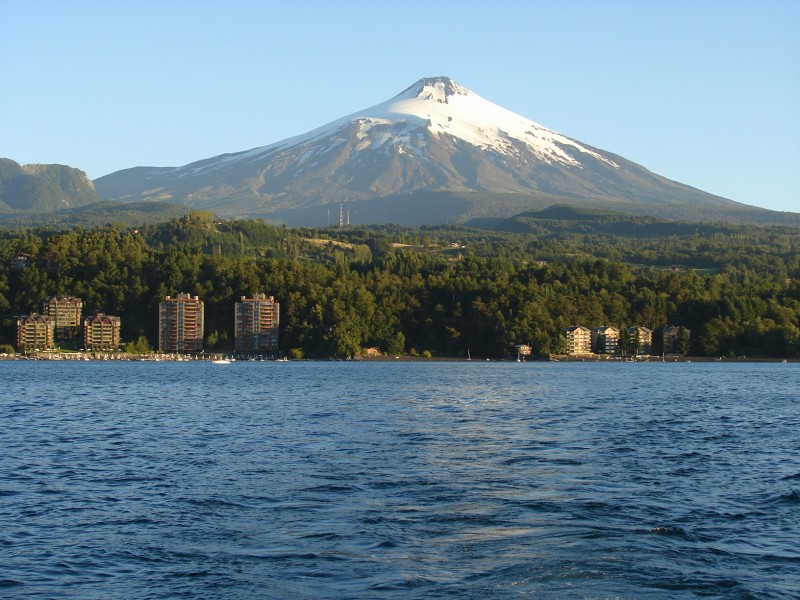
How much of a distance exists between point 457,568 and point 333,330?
113 meters

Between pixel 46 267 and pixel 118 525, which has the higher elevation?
pixel 46 267

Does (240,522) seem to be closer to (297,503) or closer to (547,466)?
(297,503)

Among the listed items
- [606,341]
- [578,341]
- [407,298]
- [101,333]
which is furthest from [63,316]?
[606,341]

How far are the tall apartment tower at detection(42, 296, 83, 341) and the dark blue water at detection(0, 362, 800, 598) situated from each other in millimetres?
94928

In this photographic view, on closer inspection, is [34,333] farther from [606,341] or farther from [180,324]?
[606,341]

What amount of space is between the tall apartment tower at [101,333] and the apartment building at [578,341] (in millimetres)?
53861

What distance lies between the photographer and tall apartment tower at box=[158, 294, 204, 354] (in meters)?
136

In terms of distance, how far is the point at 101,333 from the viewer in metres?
135

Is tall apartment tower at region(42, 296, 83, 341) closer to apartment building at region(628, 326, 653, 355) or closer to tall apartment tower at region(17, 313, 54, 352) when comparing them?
tall apartment tower at region(17, 313, 54, 352)

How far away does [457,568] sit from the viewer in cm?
1727

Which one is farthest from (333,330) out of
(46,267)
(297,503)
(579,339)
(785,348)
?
(297,503)

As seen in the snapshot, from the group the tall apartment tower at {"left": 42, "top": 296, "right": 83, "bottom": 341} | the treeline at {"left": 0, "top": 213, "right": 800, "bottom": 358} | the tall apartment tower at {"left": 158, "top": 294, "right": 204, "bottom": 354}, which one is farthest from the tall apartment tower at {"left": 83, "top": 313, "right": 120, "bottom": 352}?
the tall apartment tower at {"left": 158, "top": 294, "right": 204, "bottom": 354}

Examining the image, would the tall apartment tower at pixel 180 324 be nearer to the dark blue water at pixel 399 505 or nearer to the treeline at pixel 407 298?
the treeline at pixel 407 298

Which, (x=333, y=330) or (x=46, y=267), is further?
(x=46, y=267)
